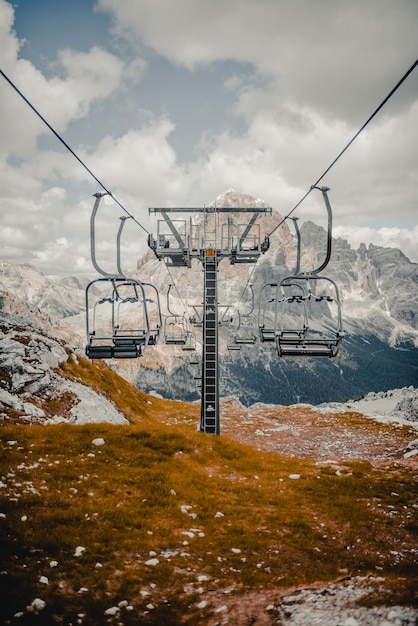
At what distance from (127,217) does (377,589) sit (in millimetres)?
17922

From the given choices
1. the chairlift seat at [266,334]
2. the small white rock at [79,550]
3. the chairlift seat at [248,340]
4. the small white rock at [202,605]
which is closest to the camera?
the small white rock at [202,605]

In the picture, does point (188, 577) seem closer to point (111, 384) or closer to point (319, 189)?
point (319, 189)

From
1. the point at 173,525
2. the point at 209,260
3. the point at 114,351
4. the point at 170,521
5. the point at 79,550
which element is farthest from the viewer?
the point at 209,260

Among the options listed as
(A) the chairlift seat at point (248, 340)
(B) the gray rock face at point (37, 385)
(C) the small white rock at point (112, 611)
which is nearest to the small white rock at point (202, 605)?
(C) the small white rock at point (112, 611)

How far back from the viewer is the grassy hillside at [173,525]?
28.0ft

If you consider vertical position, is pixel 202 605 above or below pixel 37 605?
below

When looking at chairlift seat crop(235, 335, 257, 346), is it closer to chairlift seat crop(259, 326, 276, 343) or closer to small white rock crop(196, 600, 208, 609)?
chairlift seat crop(259, 326, 276, 343)

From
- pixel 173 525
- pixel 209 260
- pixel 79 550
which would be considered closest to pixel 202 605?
pixel 79 550

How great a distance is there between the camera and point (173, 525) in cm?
1222

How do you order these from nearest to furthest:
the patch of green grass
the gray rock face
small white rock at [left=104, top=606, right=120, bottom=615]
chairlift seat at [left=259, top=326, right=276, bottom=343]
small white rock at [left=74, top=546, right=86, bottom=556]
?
small white rock at [left=104, top=606, right=120, bottom=615], the patch of green grass, small white rock at [left=74, top=546, right=86, bottom=556], chairlift seat at [left=259, top=326, right=276, bottom=343], the gray rock face

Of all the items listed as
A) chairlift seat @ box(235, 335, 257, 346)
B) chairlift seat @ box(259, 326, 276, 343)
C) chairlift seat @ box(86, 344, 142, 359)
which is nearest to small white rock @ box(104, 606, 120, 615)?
chairlift seat @ box(86, 344, 142, 359)

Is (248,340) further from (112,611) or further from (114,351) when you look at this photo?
(112,611)

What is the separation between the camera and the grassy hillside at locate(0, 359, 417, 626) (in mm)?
8547

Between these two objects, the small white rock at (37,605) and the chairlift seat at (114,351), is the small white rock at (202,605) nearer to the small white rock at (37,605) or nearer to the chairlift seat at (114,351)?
the small white rock at (37,605)
